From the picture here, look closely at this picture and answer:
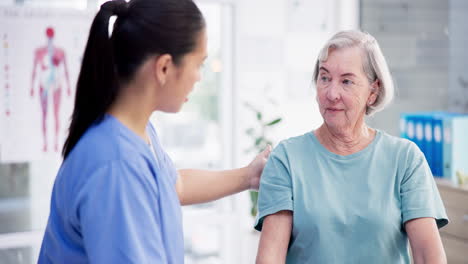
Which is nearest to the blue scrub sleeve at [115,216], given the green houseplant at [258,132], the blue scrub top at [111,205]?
the blue scrub top at [111,205]

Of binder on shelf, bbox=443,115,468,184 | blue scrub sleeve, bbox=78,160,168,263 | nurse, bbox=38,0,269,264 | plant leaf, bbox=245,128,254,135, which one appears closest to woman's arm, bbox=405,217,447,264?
nurse, bbox=38,0,269,264

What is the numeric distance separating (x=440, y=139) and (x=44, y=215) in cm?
254

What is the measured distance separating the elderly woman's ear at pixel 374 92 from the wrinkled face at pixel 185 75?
0.70 meters

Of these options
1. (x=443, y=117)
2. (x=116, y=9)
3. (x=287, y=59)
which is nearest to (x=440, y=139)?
(x=443, y=117)

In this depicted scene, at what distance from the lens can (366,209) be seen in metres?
1.65

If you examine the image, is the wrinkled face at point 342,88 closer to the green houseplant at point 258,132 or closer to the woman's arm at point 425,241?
the woman's arm at point 425,241

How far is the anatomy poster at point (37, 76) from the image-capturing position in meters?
3.42

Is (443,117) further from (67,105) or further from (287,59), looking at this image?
(67,105)

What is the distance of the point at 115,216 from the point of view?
108 cm

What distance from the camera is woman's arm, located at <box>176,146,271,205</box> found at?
173cm

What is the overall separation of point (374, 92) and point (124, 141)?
93 centimetres

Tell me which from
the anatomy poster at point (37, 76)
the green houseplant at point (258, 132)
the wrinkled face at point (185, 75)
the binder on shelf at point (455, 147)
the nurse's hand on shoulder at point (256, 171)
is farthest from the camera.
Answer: the green houseplant at point (258, 132)

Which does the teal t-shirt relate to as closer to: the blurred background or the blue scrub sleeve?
the blue scrub sleeve

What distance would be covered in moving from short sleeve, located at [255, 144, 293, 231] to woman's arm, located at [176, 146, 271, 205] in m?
0.10
